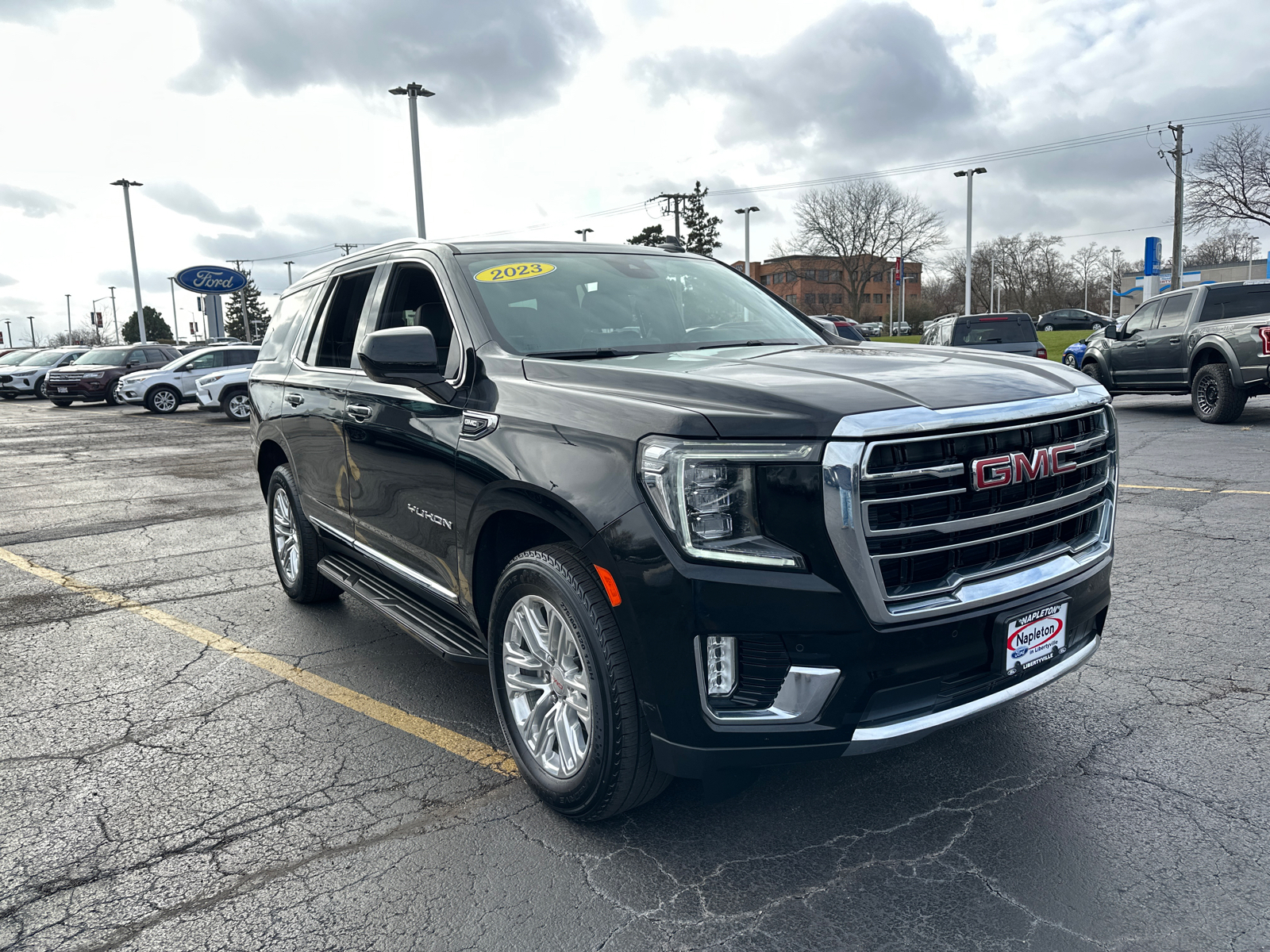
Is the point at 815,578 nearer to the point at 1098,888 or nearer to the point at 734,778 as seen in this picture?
the point at 734,778


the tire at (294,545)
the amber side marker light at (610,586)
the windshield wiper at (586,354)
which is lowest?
the tire at (294,545)

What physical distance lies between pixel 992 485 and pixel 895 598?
0.45 m

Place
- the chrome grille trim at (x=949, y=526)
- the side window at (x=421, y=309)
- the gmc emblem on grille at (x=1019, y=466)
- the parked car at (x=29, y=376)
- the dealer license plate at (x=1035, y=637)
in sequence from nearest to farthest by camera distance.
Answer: the chrome grille trim at (x=949, y=526)
the gmc emblem on grille at (x=1019, y=466)
the dealer license plate at (x=1035, y=637)
the side window at (x=421, y=309)
the parked car at (x=29, y=376)

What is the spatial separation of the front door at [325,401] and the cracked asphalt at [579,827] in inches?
31.4

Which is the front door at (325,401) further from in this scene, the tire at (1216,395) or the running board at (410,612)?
the tire at (1216,395)

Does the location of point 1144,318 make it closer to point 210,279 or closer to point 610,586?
point 610,586

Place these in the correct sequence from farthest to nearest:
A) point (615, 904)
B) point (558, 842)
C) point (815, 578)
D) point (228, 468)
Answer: point (228, 468), point (558, 842), point (615, 904), point (815, 578)

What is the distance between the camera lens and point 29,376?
113 feet

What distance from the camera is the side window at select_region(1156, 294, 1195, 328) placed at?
1380 cm

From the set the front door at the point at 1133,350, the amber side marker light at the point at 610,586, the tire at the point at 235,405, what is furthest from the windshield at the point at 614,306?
the tire at the point at 235,405

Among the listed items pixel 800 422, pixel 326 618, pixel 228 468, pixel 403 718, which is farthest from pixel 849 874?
pixel 228 468

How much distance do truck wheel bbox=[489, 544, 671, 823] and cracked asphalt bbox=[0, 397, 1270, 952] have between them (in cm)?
18

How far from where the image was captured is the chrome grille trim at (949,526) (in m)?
2.45

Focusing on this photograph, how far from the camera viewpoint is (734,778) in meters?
2.65
